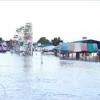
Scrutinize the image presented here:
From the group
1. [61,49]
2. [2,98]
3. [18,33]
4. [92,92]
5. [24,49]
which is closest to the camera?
[2,98]

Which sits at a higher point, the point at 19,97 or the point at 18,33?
the point at 18,33

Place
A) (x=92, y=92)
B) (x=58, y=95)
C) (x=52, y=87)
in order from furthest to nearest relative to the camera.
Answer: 1. (x=52, y=87)
2. (x=92, y=92)
3. (x=58, y=95)

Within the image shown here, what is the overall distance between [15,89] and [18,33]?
4034 inches

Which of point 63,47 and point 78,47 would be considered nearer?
point 63,47

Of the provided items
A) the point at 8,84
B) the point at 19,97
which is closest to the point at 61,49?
the point at 8,84

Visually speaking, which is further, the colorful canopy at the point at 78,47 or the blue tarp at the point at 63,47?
Result: the colorful canopy at the point at 78,47

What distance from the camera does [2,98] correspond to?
15.8 m

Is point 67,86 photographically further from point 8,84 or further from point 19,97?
point 19,97

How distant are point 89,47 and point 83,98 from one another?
2557 inches

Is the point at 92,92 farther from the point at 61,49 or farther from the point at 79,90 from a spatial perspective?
the point at 61,49

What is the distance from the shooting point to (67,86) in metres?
20.7

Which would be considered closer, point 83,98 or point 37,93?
point 83,98

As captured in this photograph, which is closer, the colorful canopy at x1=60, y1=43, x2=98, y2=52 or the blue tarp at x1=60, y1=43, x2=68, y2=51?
the blue tarp at x1=60, y1=43, x2=68, y2=51

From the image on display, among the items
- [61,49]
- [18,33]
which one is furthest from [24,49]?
[61,49]
